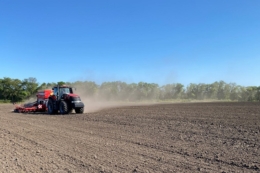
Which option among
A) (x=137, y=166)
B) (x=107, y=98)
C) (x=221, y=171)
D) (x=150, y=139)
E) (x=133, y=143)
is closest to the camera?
(x=221, y=171)

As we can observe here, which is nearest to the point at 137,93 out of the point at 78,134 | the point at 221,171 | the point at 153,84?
the point at 153,84

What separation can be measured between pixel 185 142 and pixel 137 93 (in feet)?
201

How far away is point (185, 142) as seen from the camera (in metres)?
7.43

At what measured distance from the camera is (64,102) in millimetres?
17438

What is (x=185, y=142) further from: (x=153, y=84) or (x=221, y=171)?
(x=153, y=84)

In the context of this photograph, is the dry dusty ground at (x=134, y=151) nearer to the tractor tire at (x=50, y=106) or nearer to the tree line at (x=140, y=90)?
the tractor tire at (x=50, y=106)

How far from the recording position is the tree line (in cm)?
5762

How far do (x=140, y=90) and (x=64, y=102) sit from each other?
5337 cm

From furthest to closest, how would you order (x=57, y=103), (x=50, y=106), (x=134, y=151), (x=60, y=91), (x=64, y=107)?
(x=50, y=106) < (x=60, y=91) < (x=57, y=103) < (x=64, y=107) < (x=134, y=151)

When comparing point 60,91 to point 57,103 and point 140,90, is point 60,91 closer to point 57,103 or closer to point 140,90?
point 57,103

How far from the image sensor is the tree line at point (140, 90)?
57622 mm

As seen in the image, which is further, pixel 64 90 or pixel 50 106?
pixel 50 106

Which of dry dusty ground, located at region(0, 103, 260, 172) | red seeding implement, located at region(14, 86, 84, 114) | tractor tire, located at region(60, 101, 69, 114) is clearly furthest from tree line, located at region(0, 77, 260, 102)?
dry dusty ground, located at region(0, 103, 260, 172)

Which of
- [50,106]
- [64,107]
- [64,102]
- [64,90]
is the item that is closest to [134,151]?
[64,107]
